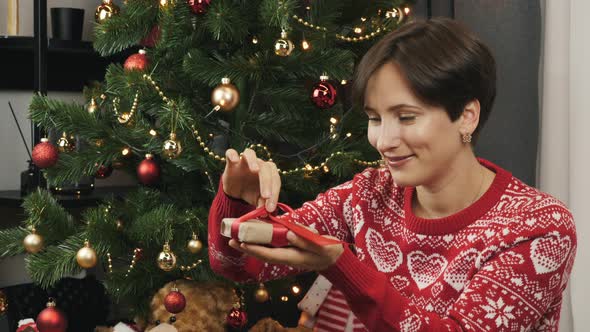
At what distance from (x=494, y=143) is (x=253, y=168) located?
1209 mm

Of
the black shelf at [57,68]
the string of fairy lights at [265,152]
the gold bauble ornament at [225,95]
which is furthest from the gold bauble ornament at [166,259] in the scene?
the black shelf at [57,68]

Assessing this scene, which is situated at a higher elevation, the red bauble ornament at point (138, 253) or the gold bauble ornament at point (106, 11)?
the gold bauble ornament at point (106, 11)

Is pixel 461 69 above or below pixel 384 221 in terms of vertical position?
above

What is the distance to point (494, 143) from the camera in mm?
2232

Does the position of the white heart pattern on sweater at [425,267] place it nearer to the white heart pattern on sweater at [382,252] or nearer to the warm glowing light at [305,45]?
the white heart pattern on sweater at [382,252]

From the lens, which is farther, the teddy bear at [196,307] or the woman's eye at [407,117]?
the teddy bear at [196,307]

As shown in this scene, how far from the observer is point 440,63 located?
49.1 inches

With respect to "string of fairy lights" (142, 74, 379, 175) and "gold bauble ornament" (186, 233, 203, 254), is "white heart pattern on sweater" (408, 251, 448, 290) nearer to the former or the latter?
"string of fairy lights" (142, 74, 379, 175)

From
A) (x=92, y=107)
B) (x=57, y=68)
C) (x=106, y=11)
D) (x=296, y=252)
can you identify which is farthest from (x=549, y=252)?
(x=57, y=68)

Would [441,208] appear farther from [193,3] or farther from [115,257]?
[115,257]

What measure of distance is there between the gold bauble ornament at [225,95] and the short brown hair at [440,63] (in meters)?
0.46

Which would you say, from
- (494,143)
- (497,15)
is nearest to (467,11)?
(497,15)

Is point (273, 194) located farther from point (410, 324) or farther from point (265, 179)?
point (410, 324)

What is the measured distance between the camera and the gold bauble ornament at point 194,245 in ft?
5.90
